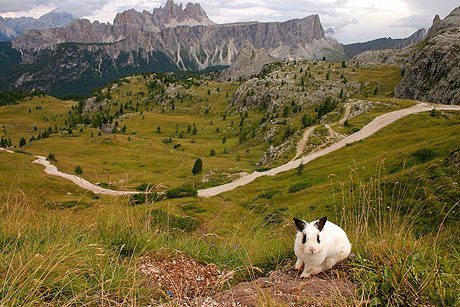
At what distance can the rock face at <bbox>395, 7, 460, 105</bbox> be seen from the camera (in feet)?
332

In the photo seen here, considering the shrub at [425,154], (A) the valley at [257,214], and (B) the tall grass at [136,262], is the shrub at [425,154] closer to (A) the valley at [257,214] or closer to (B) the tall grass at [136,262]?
(A) the valley at [257,214]

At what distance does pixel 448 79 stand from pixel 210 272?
136 m

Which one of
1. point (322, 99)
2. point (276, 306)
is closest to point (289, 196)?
point (276, 306)

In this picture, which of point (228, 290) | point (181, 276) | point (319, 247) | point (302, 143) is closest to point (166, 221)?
point (181, 276)

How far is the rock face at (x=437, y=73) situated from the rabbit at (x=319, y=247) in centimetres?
11490

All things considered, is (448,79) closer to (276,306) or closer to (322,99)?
(322,99)

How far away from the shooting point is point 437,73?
370ft

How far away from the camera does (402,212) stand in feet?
52.7

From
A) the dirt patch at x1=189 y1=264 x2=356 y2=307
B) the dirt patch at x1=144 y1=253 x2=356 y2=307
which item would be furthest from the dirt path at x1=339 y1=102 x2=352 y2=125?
the dirt patch at x1=144 y1=253 x2=356 y2=307

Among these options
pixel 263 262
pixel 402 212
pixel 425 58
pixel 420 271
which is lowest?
pixel 402 212

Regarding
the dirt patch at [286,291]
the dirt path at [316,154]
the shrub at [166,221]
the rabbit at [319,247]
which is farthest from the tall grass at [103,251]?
the dirt path at [316,154]

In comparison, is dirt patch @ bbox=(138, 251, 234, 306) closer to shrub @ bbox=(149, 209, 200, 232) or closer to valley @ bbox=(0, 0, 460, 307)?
valley @ bbox=(0, 0, 460, 307)

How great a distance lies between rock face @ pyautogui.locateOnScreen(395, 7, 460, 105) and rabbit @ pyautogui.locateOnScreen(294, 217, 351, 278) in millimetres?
114904

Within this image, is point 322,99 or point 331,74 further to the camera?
point 331,74
